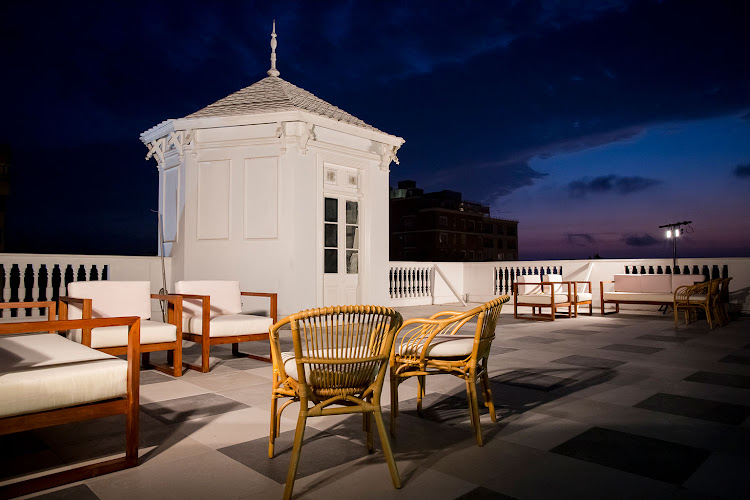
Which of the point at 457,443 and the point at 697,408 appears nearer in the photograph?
the point at 457,443

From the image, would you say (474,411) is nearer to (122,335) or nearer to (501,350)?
(122,335)

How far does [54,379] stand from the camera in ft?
6.40

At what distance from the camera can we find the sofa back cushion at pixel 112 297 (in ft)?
13.0

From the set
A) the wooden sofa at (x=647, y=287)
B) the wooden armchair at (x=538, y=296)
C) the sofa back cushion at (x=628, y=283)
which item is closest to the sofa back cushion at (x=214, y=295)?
the wooden armchair at (x=538, y=296)

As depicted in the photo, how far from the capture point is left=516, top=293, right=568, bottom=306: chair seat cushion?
8.55m

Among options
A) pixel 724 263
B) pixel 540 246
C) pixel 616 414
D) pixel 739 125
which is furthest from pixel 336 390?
pixel 540 246

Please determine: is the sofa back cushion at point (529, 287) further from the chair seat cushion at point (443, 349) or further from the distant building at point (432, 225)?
the distant building at point (432, 225)

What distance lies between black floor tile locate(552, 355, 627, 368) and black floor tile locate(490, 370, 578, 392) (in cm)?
65

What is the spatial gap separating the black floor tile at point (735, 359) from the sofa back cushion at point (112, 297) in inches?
211

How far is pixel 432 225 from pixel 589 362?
173 feet

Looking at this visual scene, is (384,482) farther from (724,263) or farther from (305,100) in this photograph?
(724,263)

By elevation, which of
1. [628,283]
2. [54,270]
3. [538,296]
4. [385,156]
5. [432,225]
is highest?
[432,225]

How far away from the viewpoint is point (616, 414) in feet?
9.46

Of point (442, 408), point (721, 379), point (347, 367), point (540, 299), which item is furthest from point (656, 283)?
point (347, 367)
